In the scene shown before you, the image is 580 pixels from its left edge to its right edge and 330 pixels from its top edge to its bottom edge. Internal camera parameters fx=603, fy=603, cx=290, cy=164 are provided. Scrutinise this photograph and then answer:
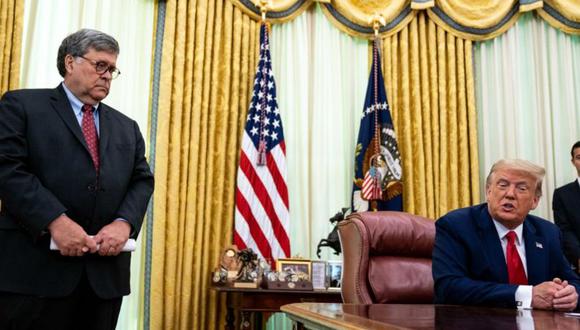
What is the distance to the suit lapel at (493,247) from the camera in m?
2.44

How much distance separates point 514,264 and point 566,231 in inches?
109

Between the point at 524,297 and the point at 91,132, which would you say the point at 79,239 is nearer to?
the point at 91,132

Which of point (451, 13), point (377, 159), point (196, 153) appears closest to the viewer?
point (196, 153)

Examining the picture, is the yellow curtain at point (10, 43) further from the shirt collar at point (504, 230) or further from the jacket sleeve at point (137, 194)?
the shirt collar at point (504, 230)

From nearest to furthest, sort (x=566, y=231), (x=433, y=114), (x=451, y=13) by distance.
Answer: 1. (x=566, y=231)
2. (x=433, y=114)
3. (x=451, y=13)

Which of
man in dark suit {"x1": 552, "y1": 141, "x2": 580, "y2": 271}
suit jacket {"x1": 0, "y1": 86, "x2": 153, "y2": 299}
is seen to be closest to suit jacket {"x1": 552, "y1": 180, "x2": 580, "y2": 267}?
man in dark suit {"x1": 552, "y1": 141, "x2": 580, "y2": 271}

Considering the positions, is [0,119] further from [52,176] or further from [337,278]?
[337,278]

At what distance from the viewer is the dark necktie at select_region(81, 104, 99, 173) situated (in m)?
2.37

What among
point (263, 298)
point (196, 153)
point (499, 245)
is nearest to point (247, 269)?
point (263, 298)

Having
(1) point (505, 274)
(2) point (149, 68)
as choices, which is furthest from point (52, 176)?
(2) point (149, 68)

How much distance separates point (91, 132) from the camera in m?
2.42

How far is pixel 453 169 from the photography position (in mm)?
5262

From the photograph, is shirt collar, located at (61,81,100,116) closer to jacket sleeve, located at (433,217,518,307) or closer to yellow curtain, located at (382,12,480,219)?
jacket sleeve, located at (433,217,518,307)

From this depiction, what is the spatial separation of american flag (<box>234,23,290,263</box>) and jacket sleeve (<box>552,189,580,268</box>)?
2.22 m
